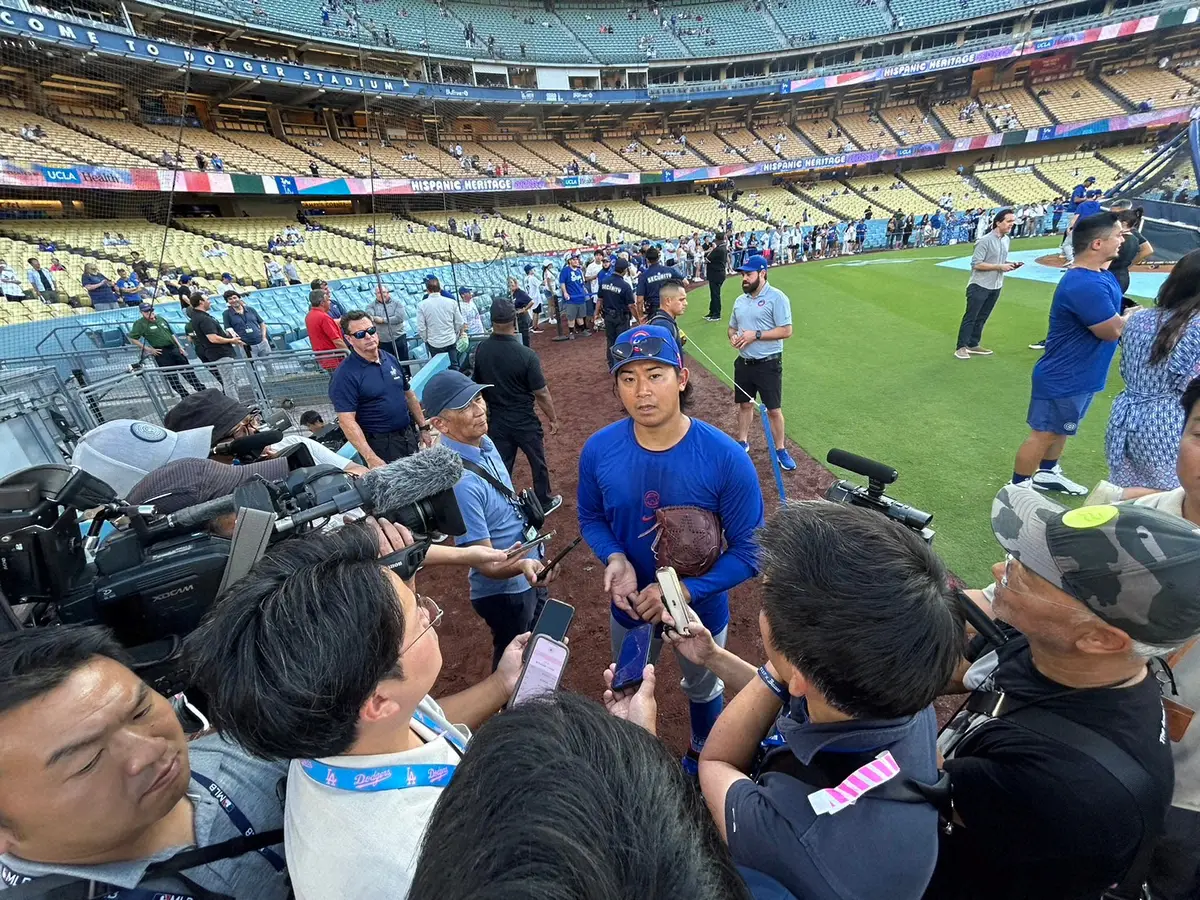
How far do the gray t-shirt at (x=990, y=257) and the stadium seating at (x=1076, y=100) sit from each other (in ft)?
131

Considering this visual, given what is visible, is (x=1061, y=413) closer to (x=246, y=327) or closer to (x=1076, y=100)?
(x=246, y=327)

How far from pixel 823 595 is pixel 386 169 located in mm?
27765

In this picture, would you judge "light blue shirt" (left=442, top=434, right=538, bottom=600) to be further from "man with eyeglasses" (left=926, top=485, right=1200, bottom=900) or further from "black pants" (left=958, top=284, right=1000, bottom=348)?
"black pants" (left=958, top=284, right=1000, bottom=348)

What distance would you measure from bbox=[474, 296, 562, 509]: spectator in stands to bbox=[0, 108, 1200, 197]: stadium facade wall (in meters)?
6.36

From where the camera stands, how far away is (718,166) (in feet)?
110

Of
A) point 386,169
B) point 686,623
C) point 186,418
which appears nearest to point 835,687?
point 686,623

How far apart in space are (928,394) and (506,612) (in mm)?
6107

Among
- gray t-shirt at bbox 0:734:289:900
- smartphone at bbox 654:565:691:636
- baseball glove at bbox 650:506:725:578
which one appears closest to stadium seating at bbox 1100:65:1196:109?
baseball glove at bbox 650:506:725:578

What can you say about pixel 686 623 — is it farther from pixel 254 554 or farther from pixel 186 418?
pixel 186 418

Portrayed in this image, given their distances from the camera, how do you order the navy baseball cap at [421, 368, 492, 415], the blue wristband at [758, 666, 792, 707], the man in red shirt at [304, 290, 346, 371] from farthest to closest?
the man in red shirt at [304, 290, 346, 371] < the navy baseball cap at [421, 368, 492, 415] < the blue wristband at [758, 666, 792, 707]

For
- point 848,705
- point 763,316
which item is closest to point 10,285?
point 763,316

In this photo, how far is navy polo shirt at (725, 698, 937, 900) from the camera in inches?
38.9

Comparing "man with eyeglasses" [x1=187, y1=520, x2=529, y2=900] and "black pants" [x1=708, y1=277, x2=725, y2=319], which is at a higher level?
"man with eyeglasses" [x1=187, y1=520, x2=529, y2=900]

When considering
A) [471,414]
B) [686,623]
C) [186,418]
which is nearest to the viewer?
[686,623]
